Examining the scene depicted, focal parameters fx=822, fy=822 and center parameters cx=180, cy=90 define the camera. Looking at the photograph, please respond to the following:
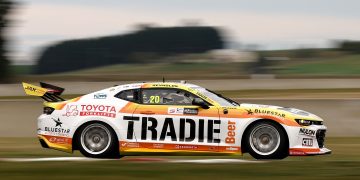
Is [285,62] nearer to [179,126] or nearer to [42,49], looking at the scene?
[42,49]

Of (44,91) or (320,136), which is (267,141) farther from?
(44,91)

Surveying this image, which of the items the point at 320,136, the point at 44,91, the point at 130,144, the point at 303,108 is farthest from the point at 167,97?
the point at 303,108

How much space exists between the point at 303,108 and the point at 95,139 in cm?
935

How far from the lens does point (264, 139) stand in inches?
500

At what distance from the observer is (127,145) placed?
13.1m

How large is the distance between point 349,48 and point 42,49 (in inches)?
1228

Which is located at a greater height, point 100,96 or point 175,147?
point 100,96

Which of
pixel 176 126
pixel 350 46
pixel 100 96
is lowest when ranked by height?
pixel 176 126

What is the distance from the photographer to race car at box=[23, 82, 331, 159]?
12.7 meters

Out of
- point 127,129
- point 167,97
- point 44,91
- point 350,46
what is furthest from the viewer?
point 350,46

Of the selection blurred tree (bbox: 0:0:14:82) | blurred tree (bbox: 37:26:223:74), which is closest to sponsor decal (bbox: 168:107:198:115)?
blurred tree (bbox: 0:0:14:82)

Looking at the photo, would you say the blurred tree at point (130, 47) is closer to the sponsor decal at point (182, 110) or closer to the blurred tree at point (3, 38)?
the blurred tree at point (3, 38)

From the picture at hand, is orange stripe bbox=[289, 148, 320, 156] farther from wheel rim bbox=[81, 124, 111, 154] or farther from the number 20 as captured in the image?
wheel rim bbox=[81, 124, 111, 154]

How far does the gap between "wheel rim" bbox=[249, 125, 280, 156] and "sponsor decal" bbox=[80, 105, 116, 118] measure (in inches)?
88.6
